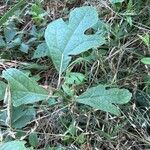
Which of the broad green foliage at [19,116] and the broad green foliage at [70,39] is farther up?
the broad green foliage at [70,39]

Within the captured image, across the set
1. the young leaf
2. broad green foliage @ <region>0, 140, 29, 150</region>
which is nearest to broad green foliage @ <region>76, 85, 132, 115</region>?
the young leaf

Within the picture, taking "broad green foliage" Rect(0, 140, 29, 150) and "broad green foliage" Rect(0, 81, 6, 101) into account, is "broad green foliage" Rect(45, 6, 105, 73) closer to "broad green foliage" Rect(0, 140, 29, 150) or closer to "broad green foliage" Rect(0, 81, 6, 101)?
"broad green foliage" Rect(0, 81, 6, 101)

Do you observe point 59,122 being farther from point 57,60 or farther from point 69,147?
point 57,60

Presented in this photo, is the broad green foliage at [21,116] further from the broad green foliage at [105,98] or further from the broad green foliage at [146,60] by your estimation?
the broad green foliage at [146,60]

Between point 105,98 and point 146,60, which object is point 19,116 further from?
point 146,60

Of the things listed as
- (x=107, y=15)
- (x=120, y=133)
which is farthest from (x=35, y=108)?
(x=107, y=15)

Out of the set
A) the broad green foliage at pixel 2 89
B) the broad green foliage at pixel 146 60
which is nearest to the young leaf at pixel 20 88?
the broad green foliage at pixel 2 89
